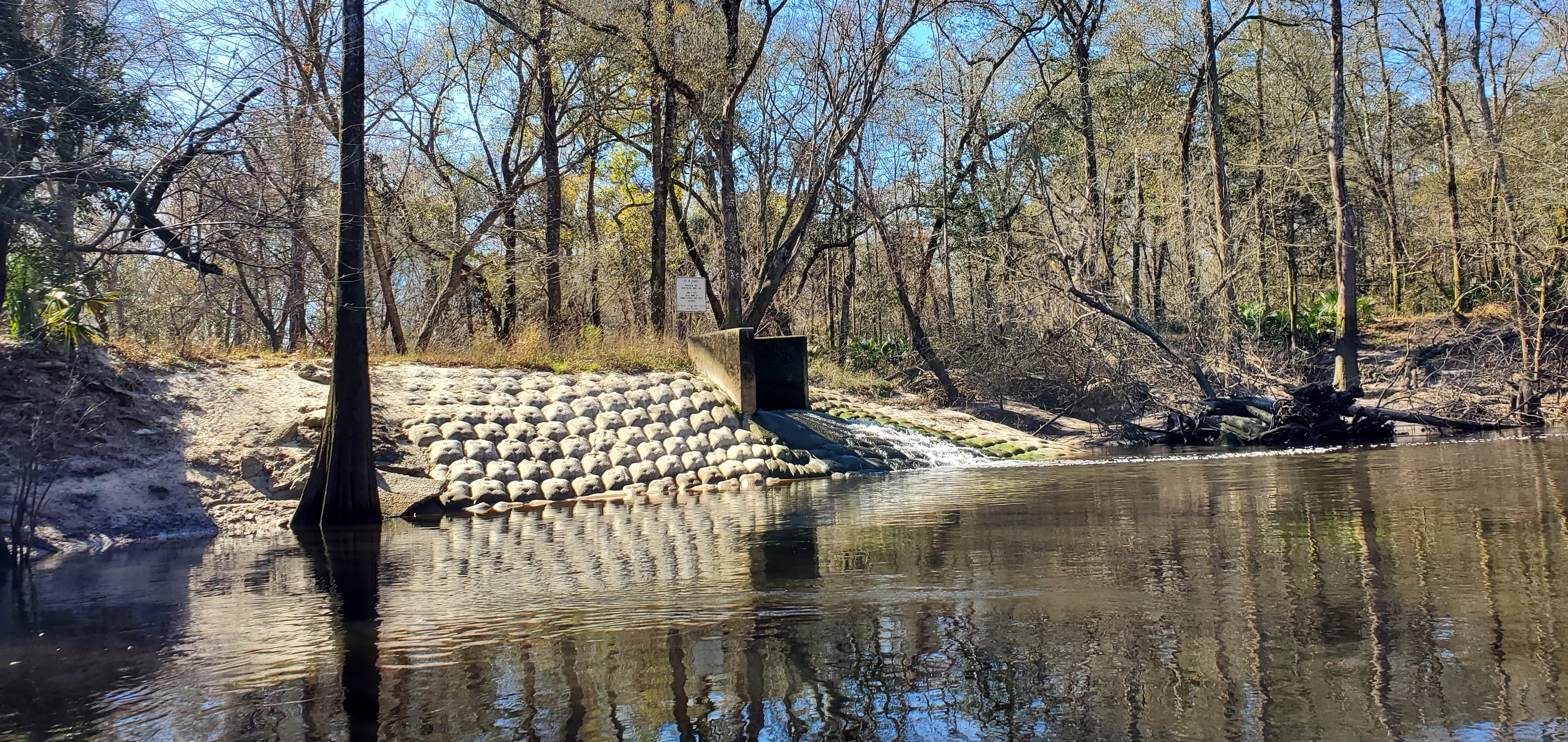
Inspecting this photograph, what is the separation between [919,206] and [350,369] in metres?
17.8

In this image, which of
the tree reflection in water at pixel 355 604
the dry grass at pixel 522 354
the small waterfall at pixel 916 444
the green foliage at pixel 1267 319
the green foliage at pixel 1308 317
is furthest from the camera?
the green foliage at pixel 1308 317

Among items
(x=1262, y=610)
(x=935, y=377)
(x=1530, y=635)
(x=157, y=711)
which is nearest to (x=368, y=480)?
(x=157, y=711)

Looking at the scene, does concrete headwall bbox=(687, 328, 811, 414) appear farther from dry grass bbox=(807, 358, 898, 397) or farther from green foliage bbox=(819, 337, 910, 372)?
green foliage bbox=(819, 337, 910, 372)

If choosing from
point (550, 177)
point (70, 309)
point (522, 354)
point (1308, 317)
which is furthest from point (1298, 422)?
point (70, 309)

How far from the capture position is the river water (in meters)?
4.40

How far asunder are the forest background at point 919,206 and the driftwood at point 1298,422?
110 centimetres

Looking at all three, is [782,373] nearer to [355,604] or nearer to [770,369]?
[770,369]

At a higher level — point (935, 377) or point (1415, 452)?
point (935, 377)

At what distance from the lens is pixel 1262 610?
5.86 m

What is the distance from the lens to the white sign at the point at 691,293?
68.0 ft

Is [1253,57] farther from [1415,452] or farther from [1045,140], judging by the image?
[1415,452]

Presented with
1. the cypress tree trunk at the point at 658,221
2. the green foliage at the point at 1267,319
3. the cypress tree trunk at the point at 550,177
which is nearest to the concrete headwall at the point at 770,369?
the cypress tree trunk at the point at 658,221

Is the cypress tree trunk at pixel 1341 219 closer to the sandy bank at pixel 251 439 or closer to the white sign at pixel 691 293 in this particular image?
the sandy bank at pixel 251 439

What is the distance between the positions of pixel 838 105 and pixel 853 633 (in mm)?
18213
